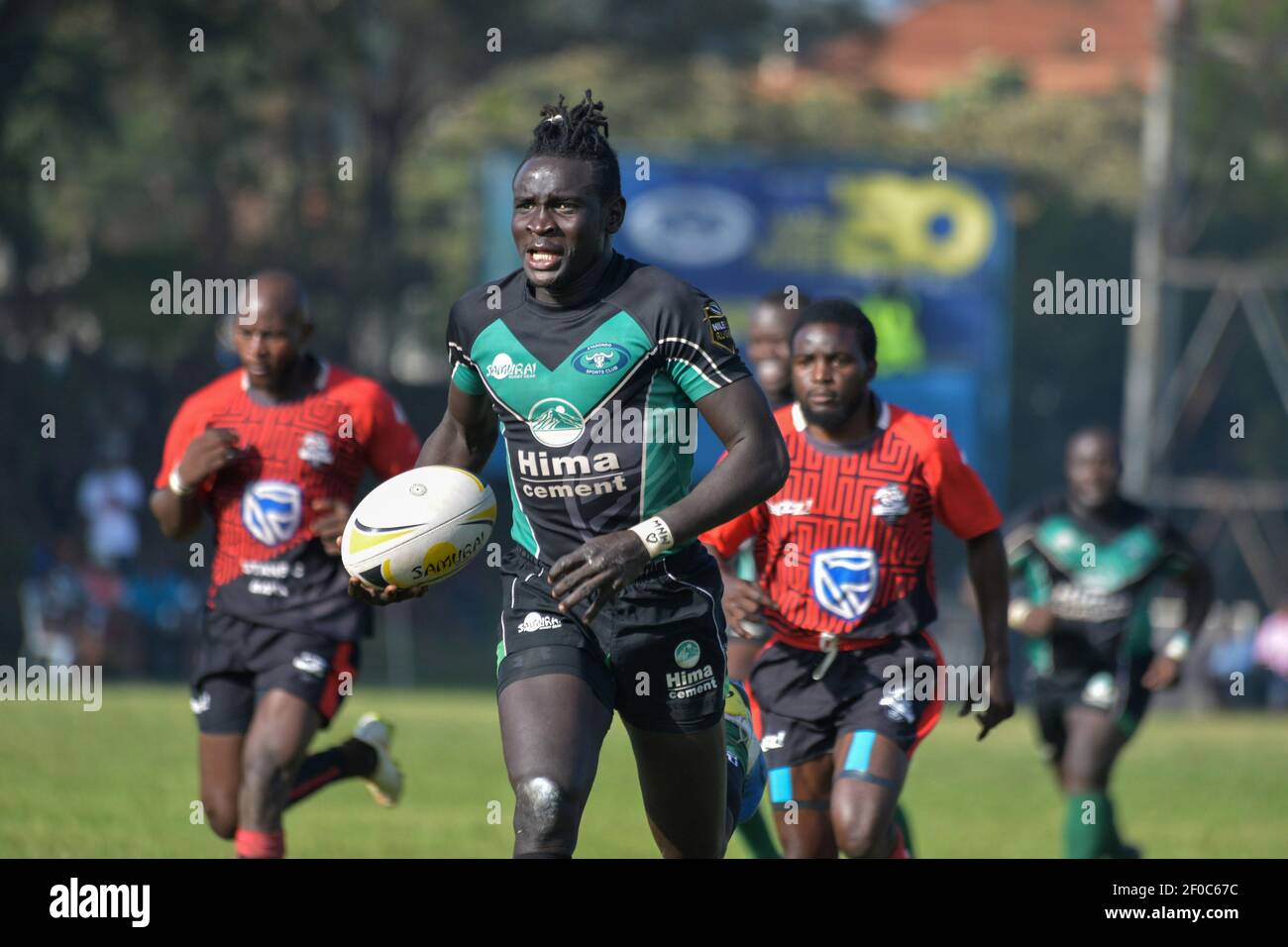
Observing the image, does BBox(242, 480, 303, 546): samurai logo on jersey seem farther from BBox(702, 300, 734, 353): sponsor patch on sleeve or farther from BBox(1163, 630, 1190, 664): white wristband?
BBox(1163, 630, 1190, 664): white wristband

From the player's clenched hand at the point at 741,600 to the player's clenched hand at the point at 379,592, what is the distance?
1757 mm

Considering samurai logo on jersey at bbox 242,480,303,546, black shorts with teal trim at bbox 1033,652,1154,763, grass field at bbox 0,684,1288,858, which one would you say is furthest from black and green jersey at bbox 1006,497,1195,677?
samurai logo on jersey at bbox 242,480,303,546

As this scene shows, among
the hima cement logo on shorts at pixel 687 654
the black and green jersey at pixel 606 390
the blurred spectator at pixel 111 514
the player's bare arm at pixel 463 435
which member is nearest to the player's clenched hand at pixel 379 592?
the player's bare arm at pixel 463 435

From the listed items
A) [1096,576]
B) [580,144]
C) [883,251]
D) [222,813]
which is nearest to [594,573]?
[580,144]

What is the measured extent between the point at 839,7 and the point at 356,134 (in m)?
11.4

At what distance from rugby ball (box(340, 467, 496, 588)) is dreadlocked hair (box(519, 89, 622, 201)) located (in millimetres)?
1077

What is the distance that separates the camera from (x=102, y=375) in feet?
94.0

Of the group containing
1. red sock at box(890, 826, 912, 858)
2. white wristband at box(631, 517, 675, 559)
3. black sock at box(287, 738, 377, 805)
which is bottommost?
red sock at box(890, 826, 912, 858)

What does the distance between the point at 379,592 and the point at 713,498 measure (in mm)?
1203

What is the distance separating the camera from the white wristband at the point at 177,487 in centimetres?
883

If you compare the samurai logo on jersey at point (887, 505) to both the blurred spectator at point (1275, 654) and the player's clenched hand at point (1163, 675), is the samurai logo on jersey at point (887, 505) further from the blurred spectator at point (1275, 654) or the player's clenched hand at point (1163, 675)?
the blurred spectator at point (1275, 654)

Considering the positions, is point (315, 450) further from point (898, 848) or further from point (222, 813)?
point (898, 848)

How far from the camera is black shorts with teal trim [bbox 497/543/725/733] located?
650 cm
